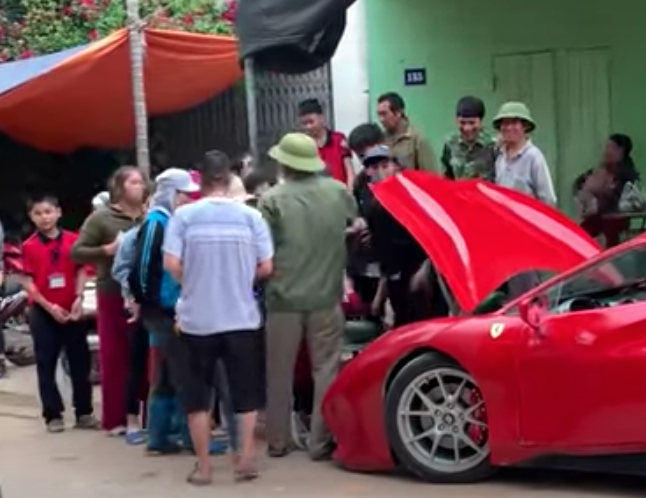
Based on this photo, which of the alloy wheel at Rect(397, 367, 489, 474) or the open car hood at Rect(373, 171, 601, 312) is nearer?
the alloy wheel at Rect(397, 367, 489, 474)

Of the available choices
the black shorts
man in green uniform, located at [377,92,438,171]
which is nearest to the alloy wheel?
the black shorts

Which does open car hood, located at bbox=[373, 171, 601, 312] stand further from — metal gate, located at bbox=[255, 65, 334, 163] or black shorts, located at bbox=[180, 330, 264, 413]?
metal gate, located at bbox=[255, 65, 334, 163]

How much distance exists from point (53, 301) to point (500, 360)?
3.63 m

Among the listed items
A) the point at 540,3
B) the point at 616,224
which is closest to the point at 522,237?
the point at 616,224

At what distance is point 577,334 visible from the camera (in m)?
7.80

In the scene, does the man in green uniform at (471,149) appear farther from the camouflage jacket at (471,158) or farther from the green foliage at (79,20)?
the green foliage at (79,20)

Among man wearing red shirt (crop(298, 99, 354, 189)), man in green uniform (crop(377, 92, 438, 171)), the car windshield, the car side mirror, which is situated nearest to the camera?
the car side mirror

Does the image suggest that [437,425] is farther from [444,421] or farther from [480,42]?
[480,42]

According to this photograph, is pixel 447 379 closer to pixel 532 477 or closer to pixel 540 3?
pixel 532 477

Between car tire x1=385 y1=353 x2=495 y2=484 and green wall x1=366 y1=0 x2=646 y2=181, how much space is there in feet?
20.0

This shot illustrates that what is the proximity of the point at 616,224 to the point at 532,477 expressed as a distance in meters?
4.35

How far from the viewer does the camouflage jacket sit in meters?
11.0

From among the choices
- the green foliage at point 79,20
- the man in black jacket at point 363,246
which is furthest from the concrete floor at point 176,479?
the green foliage at point 79,20

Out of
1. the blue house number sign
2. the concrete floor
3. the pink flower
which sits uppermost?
the pink flower
